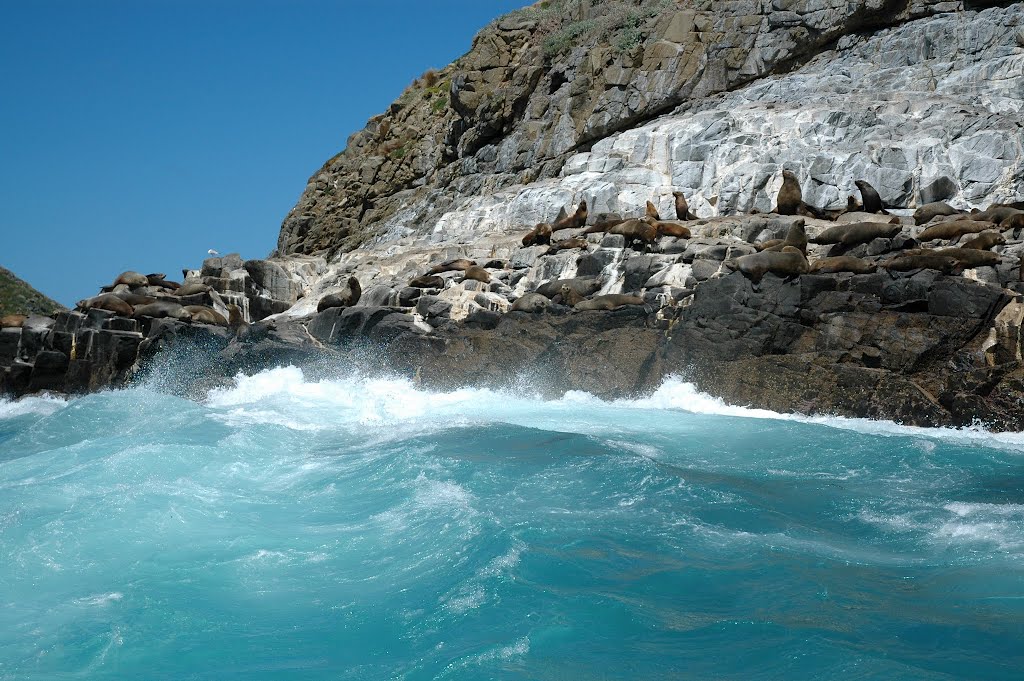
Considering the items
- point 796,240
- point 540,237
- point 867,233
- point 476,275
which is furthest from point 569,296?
point 867,233

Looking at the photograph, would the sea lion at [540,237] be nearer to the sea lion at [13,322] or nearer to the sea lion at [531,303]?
the sea lion at [531,303]

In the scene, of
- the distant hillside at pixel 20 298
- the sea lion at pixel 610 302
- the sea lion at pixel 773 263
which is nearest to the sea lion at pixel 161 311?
the sea lion at pixel 610 302

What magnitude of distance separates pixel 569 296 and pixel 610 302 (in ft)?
3.29

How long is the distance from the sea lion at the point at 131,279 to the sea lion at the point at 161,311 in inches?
138

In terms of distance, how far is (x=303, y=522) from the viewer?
7.12 meters

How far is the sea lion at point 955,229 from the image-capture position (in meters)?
14.6

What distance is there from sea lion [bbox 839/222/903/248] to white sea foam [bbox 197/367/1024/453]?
13.6 feet

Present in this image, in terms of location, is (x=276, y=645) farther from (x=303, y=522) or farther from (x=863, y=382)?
(x=863, y=382)

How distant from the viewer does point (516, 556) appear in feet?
19.2

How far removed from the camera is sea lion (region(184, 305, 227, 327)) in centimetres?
1923

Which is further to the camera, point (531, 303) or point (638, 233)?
point (638, 233)

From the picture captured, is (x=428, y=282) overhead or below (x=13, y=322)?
overhead

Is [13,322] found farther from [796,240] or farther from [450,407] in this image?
[796,240]

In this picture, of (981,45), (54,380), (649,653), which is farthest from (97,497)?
(981,45)
